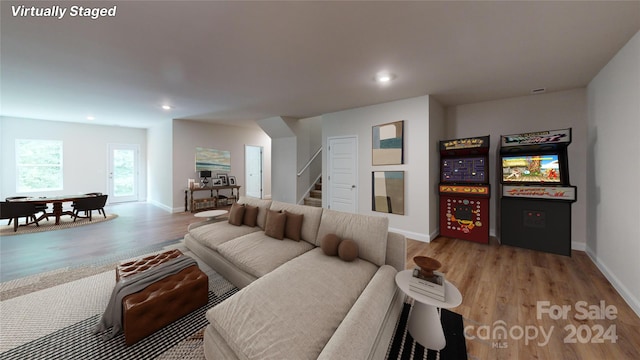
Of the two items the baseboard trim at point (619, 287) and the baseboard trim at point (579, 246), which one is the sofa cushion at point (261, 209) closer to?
the baseboard trim at point (619, 287)

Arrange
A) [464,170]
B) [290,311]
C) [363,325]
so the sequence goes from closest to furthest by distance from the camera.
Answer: [363,325]
[290,311]
[464,170]

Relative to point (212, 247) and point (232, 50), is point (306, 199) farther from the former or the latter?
point (232, 50)

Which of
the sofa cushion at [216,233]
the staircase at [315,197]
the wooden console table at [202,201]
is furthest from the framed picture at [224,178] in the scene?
the sofa cushion at [216,233]

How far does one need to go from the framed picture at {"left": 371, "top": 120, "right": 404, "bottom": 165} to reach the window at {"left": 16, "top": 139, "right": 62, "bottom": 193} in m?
8.87

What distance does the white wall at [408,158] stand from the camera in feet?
12.9

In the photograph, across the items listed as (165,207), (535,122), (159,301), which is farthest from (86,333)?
(535,122)

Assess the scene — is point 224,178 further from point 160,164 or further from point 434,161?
point 434,161

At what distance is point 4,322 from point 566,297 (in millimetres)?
5163

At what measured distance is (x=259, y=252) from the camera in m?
2.34

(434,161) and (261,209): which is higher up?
(434,161)

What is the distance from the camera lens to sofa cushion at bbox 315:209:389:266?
2.12 meters

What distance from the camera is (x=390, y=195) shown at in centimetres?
437

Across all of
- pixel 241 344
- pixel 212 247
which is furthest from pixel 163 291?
pixel 241 344

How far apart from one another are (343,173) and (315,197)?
5.07ft
